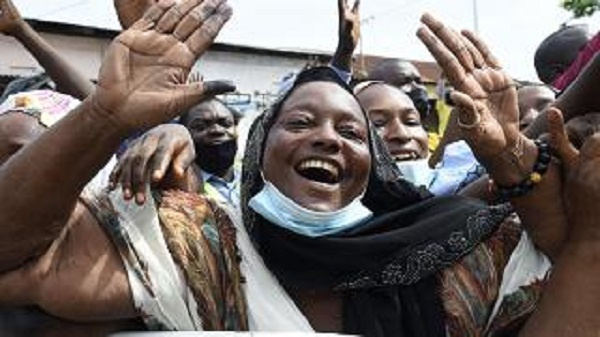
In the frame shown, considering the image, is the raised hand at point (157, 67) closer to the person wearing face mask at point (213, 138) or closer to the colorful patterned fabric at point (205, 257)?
the colorful patterned fabric at point (205, 257)

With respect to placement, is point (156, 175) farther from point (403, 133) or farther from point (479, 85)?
point (403, 133)

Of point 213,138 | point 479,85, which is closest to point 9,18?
point 213,138

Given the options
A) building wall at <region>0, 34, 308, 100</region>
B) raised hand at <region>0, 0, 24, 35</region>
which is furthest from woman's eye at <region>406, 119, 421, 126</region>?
building wall at <region>0, 34, 308, 100</region>

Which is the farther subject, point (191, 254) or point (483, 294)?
point (483, 294)

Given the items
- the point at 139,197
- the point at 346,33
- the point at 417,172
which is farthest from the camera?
the point at 346,33

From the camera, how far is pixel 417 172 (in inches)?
140

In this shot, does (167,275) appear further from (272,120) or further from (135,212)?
(272,120)

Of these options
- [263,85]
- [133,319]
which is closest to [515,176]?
[133,319]

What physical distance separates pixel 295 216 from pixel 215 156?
7.64 ft

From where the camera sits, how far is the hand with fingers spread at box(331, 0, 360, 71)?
3.96 m

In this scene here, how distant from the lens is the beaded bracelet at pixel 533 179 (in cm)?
211

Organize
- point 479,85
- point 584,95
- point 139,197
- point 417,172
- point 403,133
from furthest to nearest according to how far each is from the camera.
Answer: point 403,133 < point 417,172 < point 584,95 < point 479,85 < point 139,197

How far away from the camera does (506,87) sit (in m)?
2.12

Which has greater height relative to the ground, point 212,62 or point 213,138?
point 213,138
